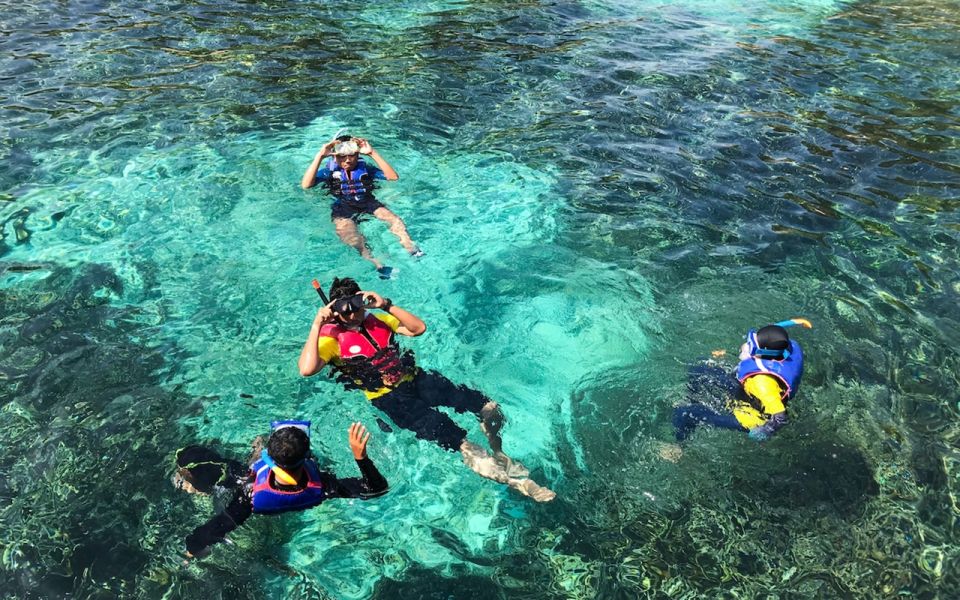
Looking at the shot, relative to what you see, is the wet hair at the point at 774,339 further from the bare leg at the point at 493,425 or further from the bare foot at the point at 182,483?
the bare foot at the point at 182,483

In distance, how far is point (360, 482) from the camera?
4.37 meters

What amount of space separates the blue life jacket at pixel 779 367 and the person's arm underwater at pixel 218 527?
12.8ft

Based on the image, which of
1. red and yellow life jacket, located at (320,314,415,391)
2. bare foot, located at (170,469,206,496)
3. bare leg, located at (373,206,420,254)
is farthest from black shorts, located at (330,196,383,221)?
bare foot, located at (170,469,206,496)

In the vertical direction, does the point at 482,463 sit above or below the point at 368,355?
below

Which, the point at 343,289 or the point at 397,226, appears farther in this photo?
the point at 397,226

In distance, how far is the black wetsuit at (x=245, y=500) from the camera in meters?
4.19

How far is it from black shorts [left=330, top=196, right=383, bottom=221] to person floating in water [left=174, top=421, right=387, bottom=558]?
398 cm

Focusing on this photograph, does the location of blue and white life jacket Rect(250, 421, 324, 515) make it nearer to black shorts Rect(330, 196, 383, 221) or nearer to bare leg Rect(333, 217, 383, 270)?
bare leg Rect(333, 217, 383, 270)

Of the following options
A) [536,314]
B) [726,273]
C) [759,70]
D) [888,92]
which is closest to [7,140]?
[536,314]

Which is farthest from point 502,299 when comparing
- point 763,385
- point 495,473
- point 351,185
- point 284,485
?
point 284,485

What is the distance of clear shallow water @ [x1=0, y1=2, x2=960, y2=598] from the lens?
4.36 m

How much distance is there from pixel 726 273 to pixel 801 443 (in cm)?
252

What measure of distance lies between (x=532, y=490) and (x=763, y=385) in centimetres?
197

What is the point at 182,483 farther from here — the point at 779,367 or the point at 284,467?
the point at 779,367
